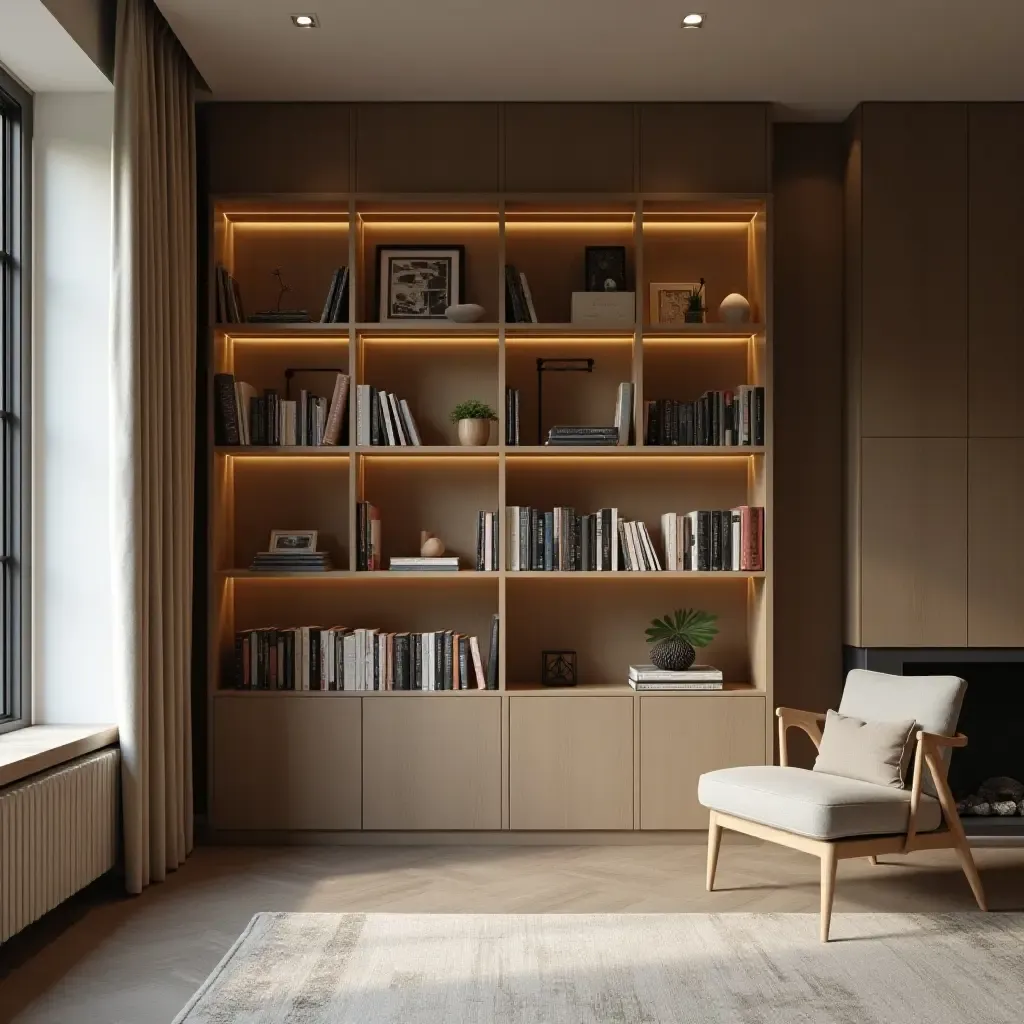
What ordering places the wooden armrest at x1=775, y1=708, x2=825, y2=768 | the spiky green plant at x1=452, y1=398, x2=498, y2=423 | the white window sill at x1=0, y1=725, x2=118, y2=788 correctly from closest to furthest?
the white window sill at x1=0, y1=725, x2=118, y2=788 < the wooden armrest at x1=775, y1=708, x2=825, y2=768 < the spiky green plant at x1=452, y1=398, x2=498, y2=423

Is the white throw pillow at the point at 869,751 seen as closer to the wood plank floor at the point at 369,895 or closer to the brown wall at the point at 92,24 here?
the wood plank floor at the point at 369,895

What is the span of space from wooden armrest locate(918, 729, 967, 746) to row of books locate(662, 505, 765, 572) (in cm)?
122

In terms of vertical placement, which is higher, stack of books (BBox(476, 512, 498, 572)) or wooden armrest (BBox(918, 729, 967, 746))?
stack of books (BBox(476, 512, 498, 572))

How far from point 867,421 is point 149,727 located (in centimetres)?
329

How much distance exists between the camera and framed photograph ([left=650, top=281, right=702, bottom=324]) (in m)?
5.28

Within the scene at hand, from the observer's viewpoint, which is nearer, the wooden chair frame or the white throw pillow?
the wooden chair frame

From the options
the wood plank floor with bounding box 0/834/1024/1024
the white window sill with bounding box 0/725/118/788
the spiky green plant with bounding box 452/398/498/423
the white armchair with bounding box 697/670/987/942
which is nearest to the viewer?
the wood plank floor with bounding box 0/834/1024/1024

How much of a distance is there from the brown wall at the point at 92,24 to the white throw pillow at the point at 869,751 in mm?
3695

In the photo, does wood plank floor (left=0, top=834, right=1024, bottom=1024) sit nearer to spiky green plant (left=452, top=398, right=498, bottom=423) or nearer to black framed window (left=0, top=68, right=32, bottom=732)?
black framed window (left=0, top=68, right=32, bottom=732)

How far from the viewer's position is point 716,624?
210 inches

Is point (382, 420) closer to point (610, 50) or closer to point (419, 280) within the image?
point (419, 280)

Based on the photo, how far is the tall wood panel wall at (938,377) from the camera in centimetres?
504

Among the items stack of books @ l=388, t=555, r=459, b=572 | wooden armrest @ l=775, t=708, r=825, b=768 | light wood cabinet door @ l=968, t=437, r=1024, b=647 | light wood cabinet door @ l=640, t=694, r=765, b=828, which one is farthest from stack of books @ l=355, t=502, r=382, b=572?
light wood cabinet door @ l=968, t=437, r=1024, b=647

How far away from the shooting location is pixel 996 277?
A: 5.08m
